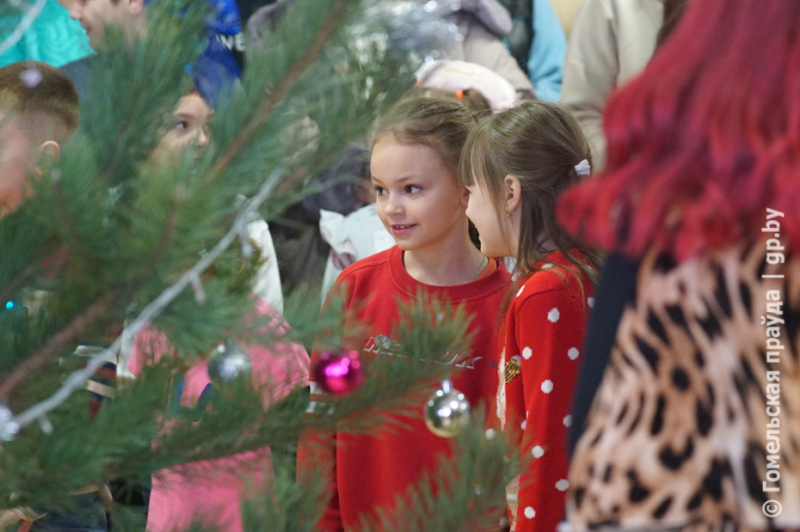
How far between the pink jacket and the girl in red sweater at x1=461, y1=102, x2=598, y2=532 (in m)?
0.79

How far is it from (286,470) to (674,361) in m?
0.31

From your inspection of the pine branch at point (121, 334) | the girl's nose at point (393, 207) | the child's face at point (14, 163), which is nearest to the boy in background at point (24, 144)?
the child's face at point (14, 163)

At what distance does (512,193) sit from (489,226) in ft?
0.28

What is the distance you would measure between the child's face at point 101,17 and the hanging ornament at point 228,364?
249 mm

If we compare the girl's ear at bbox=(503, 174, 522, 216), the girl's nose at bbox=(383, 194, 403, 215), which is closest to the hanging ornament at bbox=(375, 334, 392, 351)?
the girl's ear at bbox=(503, 174, 522, 216)

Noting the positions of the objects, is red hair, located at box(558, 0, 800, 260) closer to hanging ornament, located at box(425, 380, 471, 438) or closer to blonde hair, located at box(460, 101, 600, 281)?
hanging ornament, located at box(425, 380, 471, 438)

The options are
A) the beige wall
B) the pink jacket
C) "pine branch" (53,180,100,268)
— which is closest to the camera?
"pine branch" (53,180,100,268)

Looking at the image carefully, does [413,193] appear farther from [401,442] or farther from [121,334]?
[121,334]

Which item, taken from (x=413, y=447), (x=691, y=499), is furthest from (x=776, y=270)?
(x=413, y=447)

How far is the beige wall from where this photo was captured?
3646mm

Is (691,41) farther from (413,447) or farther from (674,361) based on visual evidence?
(413,447)

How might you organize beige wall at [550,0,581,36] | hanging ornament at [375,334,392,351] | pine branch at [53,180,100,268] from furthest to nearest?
beige wall at [550,0,581,36]
hanging ornament at [375,334,392,351]
pine branch at [53,180,100,268]

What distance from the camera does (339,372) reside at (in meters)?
0.70

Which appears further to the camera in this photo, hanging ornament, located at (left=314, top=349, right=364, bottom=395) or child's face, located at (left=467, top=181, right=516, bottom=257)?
child's face, located at (left=467, top=181, right=516, bottom=257)
